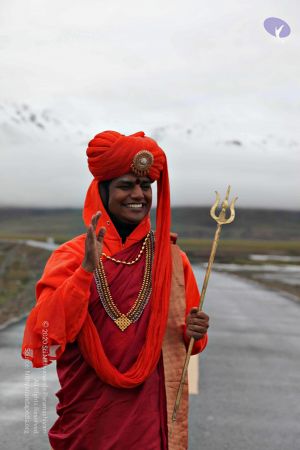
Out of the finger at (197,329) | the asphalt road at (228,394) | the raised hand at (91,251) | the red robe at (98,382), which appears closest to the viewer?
the raised hand at (91,251)

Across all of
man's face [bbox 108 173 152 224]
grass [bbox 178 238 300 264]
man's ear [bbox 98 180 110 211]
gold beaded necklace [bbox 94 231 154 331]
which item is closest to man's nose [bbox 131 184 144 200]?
man's face [bbox 108 173 152 224]

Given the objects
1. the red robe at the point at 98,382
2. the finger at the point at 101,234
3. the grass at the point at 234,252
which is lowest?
the red robe at the point at 98,382

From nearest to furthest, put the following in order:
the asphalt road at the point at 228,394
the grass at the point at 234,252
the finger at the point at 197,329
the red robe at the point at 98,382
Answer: the red robe at the point at 98,382 < the finger at the point at 197,329 < the asphalt road at the point at 228,394 < the grass at the point at 234,252

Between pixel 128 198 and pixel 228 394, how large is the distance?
4.75 meters

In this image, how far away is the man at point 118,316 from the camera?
140 inches

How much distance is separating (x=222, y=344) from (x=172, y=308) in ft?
25.7

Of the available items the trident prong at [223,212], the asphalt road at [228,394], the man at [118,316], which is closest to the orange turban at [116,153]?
the man at [118,316]

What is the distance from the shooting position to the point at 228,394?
26.7 feet

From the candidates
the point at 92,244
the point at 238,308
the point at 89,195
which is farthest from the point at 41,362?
the point at 238,308

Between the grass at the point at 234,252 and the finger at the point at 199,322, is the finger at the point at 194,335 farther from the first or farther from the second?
the grass at the point at 234,252

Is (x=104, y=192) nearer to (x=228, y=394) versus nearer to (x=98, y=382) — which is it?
(x=98, y=382)

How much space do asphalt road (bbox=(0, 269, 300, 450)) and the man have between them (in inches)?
104

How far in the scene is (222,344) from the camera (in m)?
11.5

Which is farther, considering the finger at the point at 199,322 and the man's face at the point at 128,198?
the man's face at the point at 128,198
